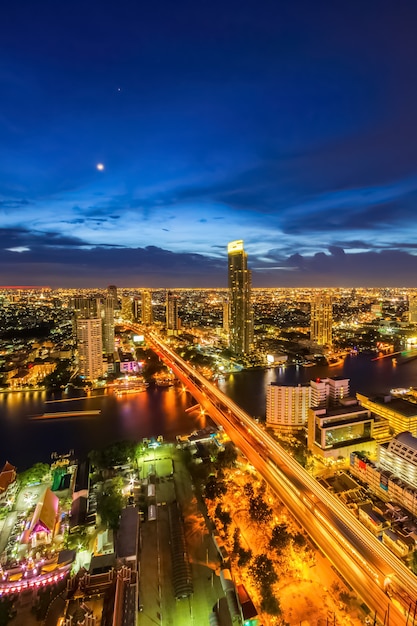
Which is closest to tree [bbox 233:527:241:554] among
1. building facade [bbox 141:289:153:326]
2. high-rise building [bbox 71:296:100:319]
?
high-rise building [bbox 71:296:100:319]

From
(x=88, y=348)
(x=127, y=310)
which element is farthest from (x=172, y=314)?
(x=88, y=348)

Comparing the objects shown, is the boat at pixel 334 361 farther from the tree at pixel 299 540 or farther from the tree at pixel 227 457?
the tree at pixel 299 540

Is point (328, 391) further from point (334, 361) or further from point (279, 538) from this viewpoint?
point (334, 361)

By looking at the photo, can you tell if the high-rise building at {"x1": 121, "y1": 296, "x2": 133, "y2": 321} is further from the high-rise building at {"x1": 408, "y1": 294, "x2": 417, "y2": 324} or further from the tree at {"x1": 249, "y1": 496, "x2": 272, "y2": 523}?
the tree at {"x1": 249, "y1": 496, "x2": 272, "y2": 523}

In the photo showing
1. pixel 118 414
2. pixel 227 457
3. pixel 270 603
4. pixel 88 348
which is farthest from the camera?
pixel 88 348

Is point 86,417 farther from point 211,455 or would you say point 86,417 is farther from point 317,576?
point 317,576

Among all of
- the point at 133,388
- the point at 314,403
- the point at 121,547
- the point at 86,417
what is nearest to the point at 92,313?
the point at 133,388
